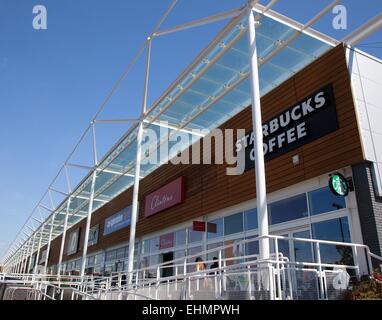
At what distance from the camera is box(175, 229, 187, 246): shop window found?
16438 millimetres

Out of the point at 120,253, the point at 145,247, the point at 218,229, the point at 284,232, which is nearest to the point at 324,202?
the point at 284,232

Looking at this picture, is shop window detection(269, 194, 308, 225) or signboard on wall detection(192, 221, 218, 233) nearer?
shop window detection(269, 194, 308, 225)

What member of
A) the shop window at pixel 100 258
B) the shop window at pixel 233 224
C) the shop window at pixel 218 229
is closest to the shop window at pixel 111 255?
the shop window at pixel 100 258

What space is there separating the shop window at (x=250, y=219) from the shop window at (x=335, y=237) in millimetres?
2820

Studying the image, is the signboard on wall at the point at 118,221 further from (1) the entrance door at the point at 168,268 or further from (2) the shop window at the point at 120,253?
(1) the entrance door at the point at 168,268

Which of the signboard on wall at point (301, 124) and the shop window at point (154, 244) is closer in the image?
the signboard on wall at point (301, 124)

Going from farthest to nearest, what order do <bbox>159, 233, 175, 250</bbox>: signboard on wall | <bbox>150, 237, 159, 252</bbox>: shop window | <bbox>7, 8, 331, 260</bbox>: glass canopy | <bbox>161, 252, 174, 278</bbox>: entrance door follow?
<bbox>150, 237, 159, 252</bbox>: shop window < <bbox>159, 233, 175, 250</bbox>: signboard on wall < <bbox>161, 252, 174, 278</bbox>: entrance door < <bbox>7, 8, 331, 260</bbox>: glass canopy

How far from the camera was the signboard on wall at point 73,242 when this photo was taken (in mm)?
33312

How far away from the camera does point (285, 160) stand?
35.8ft

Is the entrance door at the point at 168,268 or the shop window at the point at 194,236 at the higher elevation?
the shop window at the point at 194,236

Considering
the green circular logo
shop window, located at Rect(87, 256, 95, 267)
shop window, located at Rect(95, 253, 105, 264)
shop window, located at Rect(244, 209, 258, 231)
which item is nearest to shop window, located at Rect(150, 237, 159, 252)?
shop window, located at Rect(244, 209, 258, 231)

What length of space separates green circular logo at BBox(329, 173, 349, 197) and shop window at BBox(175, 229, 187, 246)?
29.5ft

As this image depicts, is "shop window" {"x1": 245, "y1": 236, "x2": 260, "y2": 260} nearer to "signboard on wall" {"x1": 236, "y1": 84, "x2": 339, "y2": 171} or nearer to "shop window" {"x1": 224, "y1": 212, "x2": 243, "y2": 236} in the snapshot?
"shop window" {"x1": 224, "y1": 212, "x2": 243, "y2": 236}

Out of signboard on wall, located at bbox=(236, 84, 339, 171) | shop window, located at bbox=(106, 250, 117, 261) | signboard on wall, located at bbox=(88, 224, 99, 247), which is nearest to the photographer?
signboard on wall, located at bbox=(236, 84, 339, 171)
